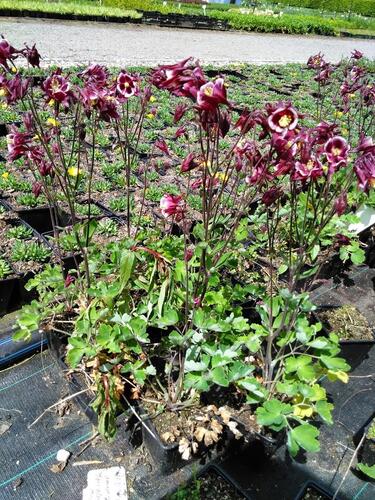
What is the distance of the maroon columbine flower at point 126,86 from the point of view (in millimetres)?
1731

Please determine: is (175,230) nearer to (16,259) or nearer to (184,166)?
(16,259)

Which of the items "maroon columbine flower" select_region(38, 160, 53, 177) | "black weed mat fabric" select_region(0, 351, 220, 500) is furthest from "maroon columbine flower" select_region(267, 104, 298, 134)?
"black weed mat fabric" select_region(0, 351, 220, 500)

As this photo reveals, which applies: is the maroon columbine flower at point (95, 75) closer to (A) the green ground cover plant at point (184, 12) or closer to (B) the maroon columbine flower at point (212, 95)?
(B) the maroon columbine flower at point (212, 95)

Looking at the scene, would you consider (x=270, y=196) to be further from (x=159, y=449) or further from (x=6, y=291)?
(x=6, y=291)

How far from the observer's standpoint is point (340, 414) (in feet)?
8.24

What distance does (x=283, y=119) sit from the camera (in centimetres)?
141

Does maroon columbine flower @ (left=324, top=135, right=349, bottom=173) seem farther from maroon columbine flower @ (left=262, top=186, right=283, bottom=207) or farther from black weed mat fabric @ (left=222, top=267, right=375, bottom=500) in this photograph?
black weed mat fabric @ (left=222, top=267, right=375, bottom=500)

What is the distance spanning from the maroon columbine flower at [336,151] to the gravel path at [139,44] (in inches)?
342

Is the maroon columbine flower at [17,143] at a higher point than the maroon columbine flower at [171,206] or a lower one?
higher

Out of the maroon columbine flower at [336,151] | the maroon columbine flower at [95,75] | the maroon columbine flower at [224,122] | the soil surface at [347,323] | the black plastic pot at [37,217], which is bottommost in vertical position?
the soil surface at [347,323]

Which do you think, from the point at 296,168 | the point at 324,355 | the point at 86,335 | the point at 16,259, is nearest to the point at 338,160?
the point at 296,168

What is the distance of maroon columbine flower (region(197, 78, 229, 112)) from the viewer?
4.19 ft

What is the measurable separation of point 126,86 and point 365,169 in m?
0.92

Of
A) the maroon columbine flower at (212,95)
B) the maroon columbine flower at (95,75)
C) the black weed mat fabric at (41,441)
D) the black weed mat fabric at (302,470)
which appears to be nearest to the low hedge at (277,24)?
the maroon columbine flower at (95,75)
